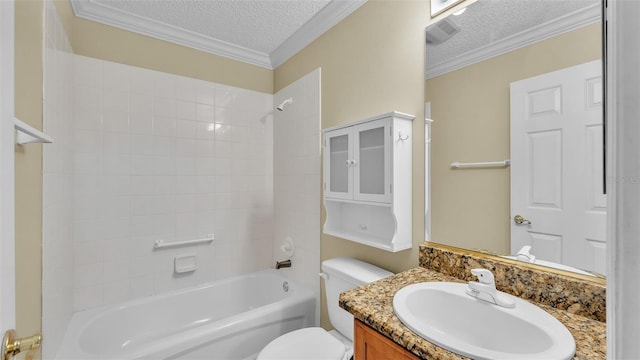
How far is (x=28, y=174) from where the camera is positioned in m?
0.99

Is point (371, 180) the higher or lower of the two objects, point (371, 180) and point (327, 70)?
the lower

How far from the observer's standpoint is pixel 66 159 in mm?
1602

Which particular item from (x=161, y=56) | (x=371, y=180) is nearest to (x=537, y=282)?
(x=371, y=180)

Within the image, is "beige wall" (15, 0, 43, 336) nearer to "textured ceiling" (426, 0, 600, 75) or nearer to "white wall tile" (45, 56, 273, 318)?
"white wall tile" (45, 56, 273, 318)

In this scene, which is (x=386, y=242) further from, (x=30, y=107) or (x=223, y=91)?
(x=223, y=91)

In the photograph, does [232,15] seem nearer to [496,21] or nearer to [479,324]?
[496,21]

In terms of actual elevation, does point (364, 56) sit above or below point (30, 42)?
above

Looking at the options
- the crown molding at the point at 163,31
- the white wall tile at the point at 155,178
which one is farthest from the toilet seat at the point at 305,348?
the crown molding at the point at 163,31

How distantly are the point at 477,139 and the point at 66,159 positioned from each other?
2.16m

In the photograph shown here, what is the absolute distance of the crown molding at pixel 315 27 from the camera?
5.63 feet

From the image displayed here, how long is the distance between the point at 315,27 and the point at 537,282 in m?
1.91

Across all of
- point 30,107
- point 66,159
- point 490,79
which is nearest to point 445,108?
point 490,79

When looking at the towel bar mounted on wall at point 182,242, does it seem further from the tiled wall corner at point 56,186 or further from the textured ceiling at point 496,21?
the textured ceiling at point 496,21

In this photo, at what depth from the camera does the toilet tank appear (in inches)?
56.1
